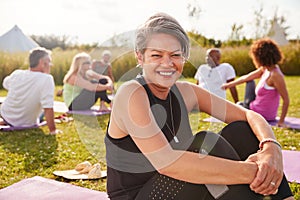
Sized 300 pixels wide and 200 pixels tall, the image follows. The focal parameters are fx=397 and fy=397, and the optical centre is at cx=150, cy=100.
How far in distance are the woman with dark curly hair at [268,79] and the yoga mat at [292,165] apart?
5.38ft

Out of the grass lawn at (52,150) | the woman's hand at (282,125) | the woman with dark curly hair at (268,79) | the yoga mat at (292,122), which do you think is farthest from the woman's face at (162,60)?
the yoga mat at (292,122)

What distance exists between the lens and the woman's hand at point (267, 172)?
170 centimetres

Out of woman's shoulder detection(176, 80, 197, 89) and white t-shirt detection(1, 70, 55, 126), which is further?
white t-shirt detection(1, 70, 55, 126)

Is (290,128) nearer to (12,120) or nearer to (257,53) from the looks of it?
(257,53)

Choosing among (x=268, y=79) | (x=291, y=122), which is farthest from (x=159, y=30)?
(x=291, y=122)

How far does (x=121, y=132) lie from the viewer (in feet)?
5.86

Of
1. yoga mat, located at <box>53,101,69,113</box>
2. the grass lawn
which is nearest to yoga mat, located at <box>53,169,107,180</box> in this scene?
the grass lawn

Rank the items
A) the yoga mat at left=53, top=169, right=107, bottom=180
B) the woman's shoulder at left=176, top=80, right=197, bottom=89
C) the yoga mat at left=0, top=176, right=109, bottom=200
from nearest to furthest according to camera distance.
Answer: the woman's shoulder at left=176, top=80, right=197, bottom=89 < the yoga mat at left=0, top=176, right=109, bottom=200 < the yoga mat at left=53, top=169, right=107, bottom=180

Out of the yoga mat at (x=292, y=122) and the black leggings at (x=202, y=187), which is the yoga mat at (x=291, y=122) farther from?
the black leggings at (x=202, y=187)

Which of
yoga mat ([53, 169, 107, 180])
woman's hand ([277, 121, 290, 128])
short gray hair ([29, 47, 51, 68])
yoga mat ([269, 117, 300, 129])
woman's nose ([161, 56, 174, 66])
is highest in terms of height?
woman's nose ([161, 56, 174, 66])

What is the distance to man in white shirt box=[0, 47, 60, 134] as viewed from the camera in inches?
201

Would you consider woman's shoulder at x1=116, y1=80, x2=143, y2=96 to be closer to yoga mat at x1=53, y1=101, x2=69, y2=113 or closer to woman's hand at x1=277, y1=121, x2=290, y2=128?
woman's hand at x1=277, y1=121, x2=290, y2=128

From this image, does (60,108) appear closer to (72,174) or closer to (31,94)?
(31,94)

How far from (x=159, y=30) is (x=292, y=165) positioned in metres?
2.31
